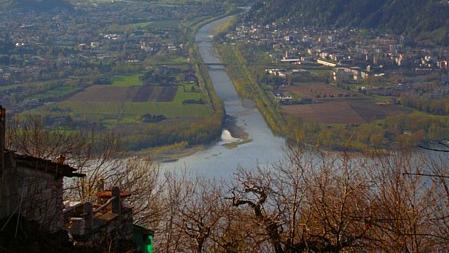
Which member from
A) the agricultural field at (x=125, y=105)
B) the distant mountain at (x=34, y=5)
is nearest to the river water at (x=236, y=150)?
the agricultural field at (x=125, y=105)

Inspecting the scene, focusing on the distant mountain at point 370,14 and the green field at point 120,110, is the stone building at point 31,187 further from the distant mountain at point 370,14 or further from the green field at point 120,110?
the distant mountain at point 370,14

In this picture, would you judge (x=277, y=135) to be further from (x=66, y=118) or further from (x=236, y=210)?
(x=236, y=210)

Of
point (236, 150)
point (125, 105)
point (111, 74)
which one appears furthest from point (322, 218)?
point (111, 74)

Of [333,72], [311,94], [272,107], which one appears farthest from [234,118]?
[333,72]

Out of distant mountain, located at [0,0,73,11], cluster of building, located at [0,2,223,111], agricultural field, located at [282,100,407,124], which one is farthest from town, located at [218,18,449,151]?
distant mountain, located at [0,0,73,11]

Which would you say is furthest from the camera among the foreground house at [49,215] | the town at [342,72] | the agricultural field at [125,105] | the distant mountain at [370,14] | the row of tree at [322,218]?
the distant mountain at [370,14]

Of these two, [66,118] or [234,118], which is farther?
[234,118]

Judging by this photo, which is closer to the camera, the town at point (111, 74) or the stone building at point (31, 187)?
the stone building at point (31, 187)
